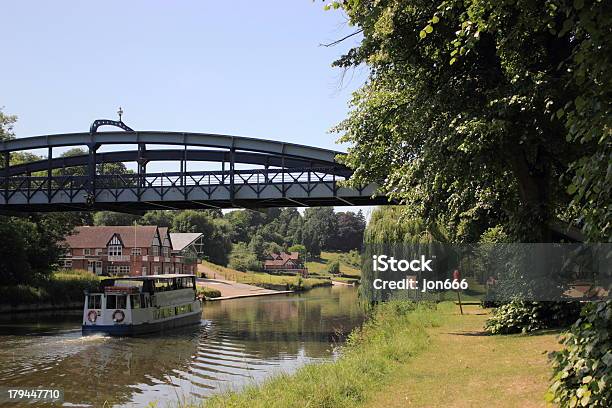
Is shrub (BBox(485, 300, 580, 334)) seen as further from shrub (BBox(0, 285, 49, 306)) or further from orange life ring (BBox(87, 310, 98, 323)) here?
shrub (BBox(0, 285, 49, 306))

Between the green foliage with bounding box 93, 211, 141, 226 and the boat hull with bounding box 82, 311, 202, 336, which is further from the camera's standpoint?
the green foliage with bounding box 93, 211, 141, 226

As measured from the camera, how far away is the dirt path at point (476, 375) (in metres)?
8.82

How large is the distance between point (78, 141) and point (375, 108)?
1203 inches

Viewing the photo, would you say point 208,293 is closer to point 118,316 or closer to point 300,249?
point 118,316

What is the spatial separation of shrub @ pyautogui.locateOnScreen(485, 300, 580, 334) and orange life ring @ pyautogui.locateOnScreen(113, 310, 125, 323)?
70.4 ft

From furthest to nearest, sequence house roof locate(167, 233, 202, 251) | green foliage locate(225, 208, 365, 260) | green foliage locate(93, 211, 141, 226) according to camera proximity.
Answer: green foliage locate(225, 208, 365, 260), green foliage locate(93, 211, 141, 226), house roof locate(167, 233, 202, 251)

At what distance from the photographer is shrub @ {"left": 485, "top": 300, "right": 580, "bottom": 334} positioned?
50.9 feet

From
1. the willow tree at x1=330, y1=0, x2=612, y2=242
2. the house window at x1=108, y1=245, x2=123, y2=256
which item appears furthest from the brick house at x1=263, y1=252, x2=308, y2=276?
the willow tree at x1=330, y1=0, x2=612, y2=242

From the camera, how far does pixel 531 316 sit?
16.0 metres

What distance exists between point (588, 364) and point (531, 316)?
1137 centimetres

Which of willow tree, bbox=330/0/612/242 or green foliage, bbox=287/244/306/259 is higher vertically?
willow tree, bbox=330/0/612/242

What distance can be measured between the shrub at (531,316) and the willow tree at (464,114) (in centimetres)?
193

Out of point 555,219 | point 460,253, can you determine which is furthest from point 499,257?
point 460,253

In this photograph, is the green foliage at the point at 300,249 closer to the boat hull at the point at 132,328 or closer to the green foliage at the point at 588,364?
the boat hull at the point at 132,328
